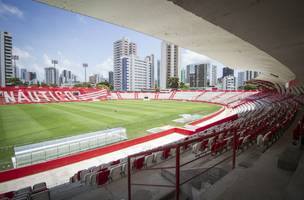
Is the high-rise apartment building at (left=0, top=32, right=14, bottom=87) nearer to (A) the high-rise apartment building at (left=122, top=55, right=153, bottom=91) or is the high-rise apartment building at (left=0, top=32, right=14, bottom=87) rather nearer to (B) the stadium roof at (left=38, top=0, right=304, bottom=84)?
(A) the high-rise apartment building at (left=122, top=55, right=153, bottom=91)

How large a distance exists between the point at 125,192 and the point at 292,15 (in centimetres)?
566

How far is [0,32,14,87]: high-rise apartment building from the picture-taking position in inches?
4118

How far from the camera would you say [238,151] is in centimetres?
615

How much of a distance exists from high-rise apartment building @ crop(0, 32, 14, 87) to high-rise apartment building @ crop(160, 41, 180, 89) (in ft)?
334

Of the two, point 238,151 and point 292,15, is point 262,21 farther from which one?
point 238,151

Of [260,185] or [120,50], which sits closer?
[260,185]

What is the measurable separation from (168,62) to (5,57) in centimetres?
10898

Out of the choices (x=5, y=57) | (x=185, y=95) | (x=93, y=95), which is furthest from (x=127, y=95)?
(x=5, y=57)

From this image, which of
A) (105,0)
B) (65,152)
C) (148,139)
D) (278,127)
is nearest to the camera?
(105,0)

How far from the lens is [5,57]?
108875mm

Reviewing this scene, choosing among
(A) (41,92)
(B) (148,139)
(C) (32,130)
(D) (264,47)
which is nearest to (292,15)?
(D) (264,47)

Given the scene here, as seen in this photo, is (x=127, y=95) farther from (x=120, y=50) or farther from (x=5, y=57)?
(x=120, y=50)

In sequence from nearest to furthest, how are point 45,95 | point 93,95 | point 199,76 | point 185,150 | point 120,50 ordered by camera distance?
point 185,150
point 45,95
point 93,95
point 120,50
point 199,76

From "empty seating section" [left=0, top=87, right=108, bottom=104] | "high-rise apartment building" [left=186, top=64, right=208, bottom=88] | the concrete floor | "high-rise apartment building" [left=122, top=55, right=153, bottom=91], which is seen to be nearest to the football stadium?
the concrete floor
